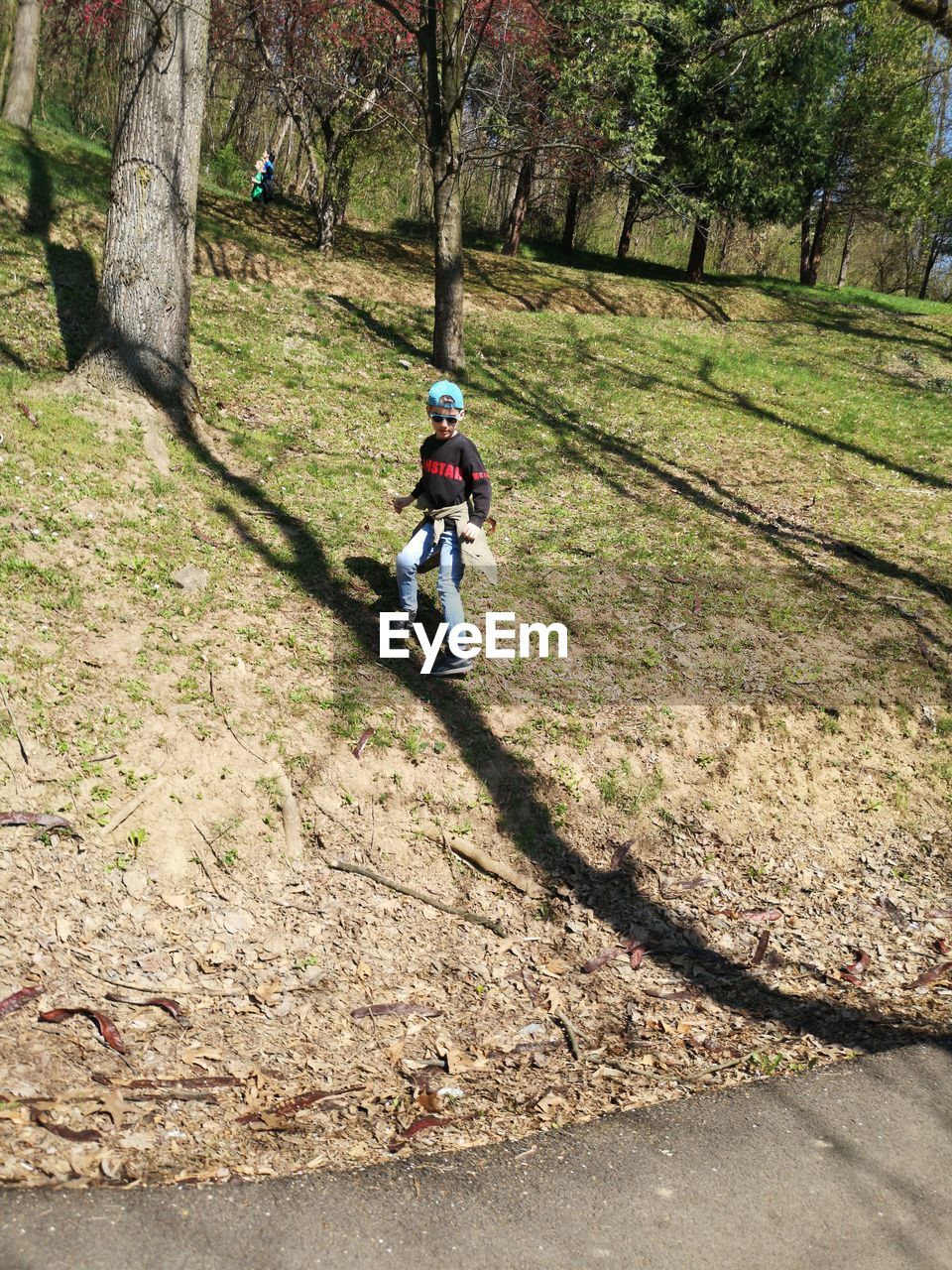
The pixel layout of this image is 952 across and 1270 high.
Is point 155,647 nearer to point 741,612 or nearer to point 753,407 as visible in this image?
point 741,612

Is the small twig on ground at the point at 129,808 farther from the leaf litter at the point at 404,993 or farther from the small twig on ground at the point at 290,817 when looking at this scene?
the small twig on ground at the point at 290,817

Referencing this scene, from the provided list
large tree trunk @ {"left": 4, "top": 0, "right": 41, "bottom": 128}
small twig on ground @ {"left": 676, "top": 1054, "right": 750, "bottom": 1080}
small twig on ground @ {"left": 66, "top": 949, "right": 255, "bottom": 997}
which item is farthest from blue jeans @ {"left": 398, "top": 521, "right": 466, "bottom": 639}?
large tree trunk @ {"left": 4, "top": 0, "right": 41, "bottom": 128}

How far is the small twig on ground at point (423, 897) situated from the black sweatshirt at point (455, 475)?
266cm

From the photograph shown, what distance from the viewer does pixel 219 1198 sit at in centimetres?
394

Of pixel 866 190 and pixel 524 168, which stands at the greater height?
pixel 866 190

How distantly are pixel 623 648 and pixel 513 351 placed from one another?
8795mm

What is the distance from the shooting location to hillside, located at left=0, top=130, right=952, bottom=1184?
5195 mm

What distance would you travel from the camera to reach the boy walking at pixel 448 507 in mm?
7453

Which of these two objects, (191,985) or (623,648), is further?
(623,648)

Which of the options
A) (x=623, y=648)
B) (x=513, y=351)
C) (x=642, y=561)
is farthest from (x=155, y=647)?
(x=513, y=351)

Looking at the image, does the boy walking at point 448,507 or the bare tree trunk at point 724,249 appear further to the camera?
the bare tree trunk at point 724,249

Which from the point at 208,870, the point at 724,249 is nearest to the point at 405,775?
the point at 208,870

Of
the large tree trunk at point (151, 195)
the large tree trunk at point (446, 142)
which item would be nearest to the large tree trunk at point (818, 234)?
the large tree trunk at point (446, 142)

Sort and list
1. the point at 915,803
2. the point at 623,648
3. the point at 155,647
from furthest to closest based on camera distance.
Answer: the point at 623,648, the point at 915,803, the point at 155,647
